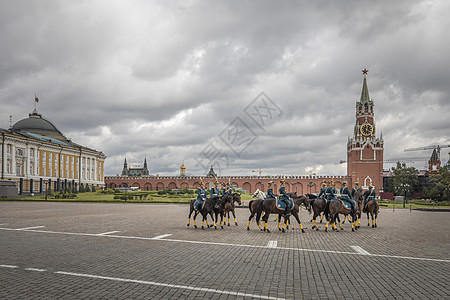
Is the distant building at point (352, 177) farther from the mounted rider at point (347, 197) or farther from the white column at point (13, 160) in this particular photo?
the mounted rider at point (347, 197)

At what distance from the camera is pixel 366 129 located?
98125mm

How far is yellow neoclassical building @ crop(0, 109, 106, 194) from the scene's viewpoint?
64.5 metres

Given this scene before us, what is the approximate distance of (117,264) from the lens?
8836 millimetres

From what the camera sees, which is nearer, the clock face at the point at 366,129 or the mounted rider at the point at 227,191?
the mounted rider at the point at 227,191

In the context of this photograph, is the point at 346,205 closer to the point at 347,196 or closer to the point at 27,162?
the point at 347,196

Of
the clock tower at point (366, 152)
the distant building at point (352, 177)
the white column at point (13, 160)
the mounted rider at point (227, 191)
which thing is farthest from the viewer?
the clock tower at point (366, 152)

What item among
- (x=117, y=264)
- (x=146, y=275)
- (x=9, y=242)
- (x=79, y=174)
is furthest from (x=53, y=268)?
(x=79, y=174)

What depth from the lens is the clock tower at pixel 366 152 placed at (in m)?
94.6

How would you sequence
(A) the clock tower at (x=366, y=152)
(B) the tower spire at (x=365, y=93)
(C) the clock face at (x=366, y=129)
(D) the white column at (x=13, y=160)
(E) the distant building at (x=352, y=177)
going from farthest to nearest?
(B) the tower spire at (x=365, y=93)
(C) the clock face at (x=366, y=129)
(A) the clock tower at (x=366, y=152)
(E) the distant building at (x=352, y=177)
(D) the white column at (x=13, y=160)

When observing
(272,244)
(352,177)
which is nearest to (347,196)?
(272,244)

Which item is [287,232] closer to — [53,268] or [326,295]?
[326,295]

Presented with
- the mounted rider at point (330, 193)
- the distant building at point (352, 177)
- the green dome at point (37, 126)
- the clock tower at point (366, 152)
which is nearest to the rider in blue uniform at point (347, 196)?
the mounted rider at point (330, 193)

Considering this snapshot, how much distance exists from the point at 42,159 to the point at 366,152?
273 feet

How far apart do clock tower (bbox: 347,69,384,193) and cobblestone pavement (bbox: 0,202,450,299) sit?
86.2 meters
